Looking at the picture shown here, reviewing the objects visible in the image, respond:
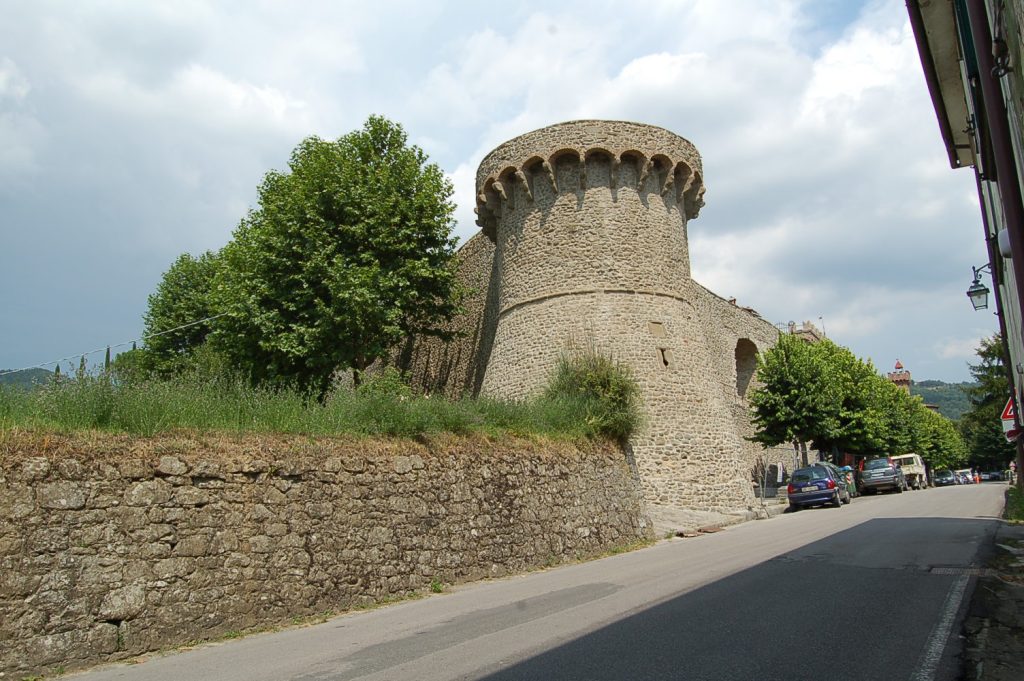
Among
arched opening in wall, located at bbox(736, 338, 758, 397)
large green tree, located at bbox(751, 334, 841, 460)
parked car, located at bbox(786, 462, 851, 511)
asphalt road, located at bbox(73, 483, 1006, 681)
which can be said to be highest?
arched opening in wall, located at bbox(736, 338, 758, 397)

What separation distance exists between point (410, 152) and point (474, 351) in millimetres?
8107

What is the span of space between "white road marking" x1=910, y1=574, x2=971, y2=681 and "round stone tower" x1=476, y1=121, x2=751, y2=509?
11848 mm

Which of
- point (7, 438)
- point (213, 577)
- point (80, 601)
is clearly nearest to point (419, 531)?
point (213, 577)

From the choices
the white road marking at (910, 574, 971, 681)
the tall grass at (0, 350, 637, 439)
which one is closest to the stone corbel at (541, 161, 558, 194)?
the tall grass at (0, 350, 637, 439)

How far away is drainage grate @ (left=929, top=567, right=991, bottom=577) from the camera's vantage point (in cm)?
834

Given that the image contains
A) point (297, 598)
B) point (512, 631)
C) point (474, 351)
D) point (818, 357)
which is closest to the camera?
point (512, 631)

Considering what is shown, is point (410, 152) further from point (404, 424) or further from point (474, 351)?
point (404, 424)

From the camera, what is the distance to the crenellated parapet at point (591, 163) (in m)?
21.2

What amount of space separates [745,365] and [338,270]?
2709 centimetres

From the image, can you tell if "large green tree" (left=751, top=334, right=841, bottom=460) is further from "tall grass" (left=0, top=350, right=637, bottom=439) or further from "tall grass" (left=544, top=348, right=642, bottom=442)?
"tall grass" (left=0, top=350, right=637, bottom=439)

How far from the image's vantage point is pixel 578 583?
31.0ft

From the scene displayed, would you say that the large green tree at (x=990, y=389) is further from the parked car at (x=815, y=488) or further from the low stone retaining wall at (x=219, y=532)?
the low stone retaining wall at (x=219, y=532)

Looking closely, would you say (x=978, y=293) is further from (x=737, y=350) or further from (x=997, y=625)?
(x=737, y=350)

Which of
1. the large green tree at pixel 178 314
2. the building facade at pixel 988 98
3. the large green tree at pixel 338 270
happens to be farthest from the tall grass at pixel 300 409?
the large green tree at pixel 178 314
